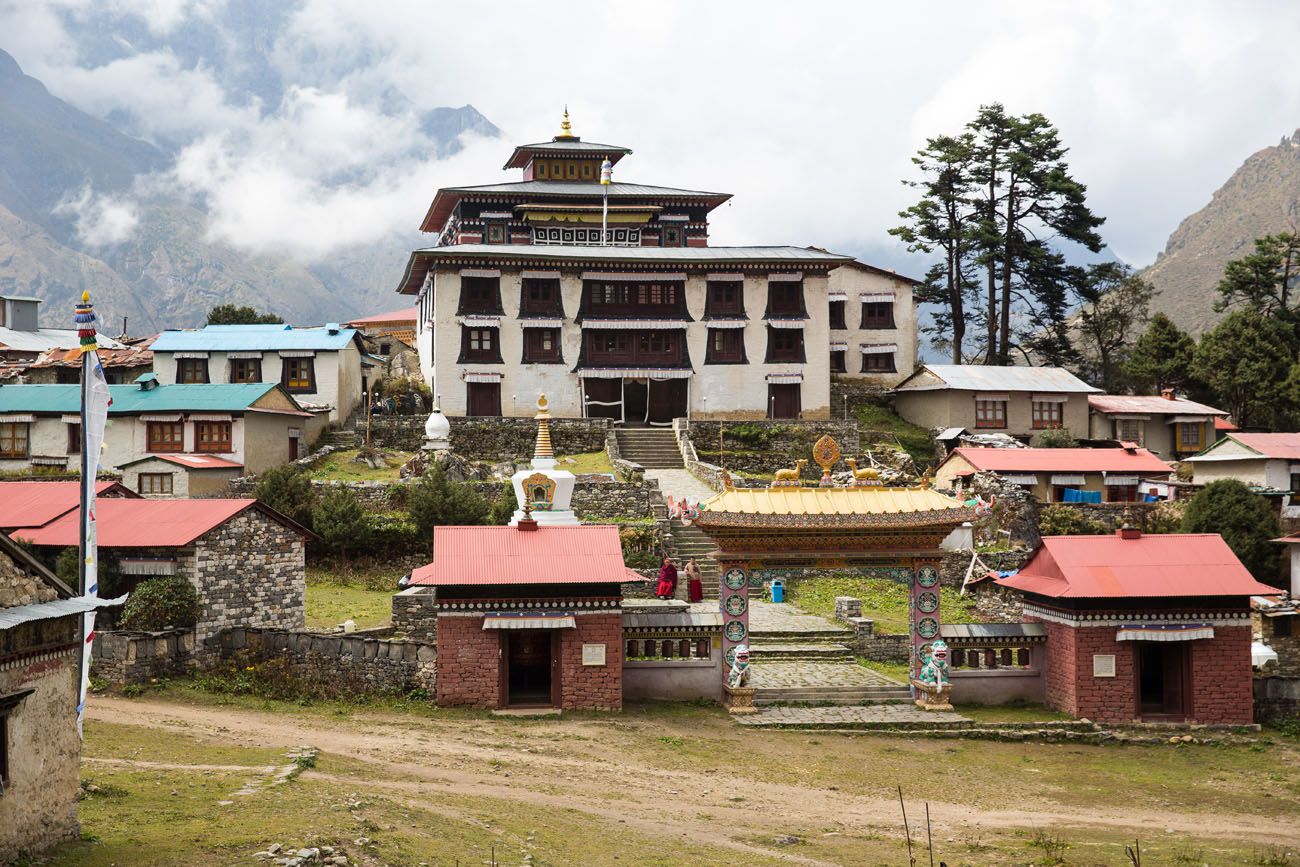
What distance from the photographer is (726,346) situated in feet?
187

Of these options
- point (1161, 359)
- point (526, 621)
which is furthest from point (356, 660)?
point (1161, 359)

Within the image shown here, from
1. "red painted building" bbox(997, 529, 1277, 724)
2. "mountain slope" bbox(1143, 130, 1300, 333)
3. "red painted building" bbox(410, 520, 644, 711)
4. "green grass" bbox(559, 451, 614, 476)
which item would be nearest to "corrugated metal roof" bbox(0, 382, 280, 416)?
"green grass" bbox(559, 451, 614, 476)

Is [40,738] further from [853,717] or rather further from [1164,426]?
[1164,426]

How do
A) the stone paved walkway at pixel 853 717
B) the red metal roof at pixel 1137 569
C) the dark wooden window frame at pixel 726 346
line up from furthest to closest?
the dark wooden window frame at pixel 726 346, the red metal roof at pixel 1137 569, the stone paved walkway at pixel 853 717

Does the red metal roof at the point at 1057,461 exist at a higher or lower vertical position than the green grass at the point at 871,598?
higher

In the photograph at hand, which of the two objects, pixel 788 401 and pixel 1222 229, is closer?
pixel 788 401

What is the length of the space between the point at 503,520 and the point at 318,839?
2512 cm

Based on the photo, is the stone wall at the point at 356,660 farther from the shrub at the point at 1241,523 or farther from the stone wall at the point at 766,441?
the shrub at the point at 1241,523

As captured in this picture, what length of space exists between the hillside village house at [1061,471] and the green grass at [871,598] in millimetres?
8335

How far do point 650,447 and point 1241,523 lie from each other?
71.8 ft

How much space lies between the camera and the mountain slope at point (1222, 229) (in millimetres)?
110750

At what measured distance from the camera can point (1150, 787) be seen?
21141mm

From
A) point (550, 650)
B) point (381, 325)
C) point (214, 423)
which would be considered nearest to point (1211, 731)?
point (550, 650)

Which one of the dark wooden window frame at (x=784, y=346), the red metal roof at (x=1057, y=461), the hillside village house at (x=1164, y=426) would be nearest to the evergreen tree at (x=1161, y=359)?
the hillside village house at (x=1164, y=426)
